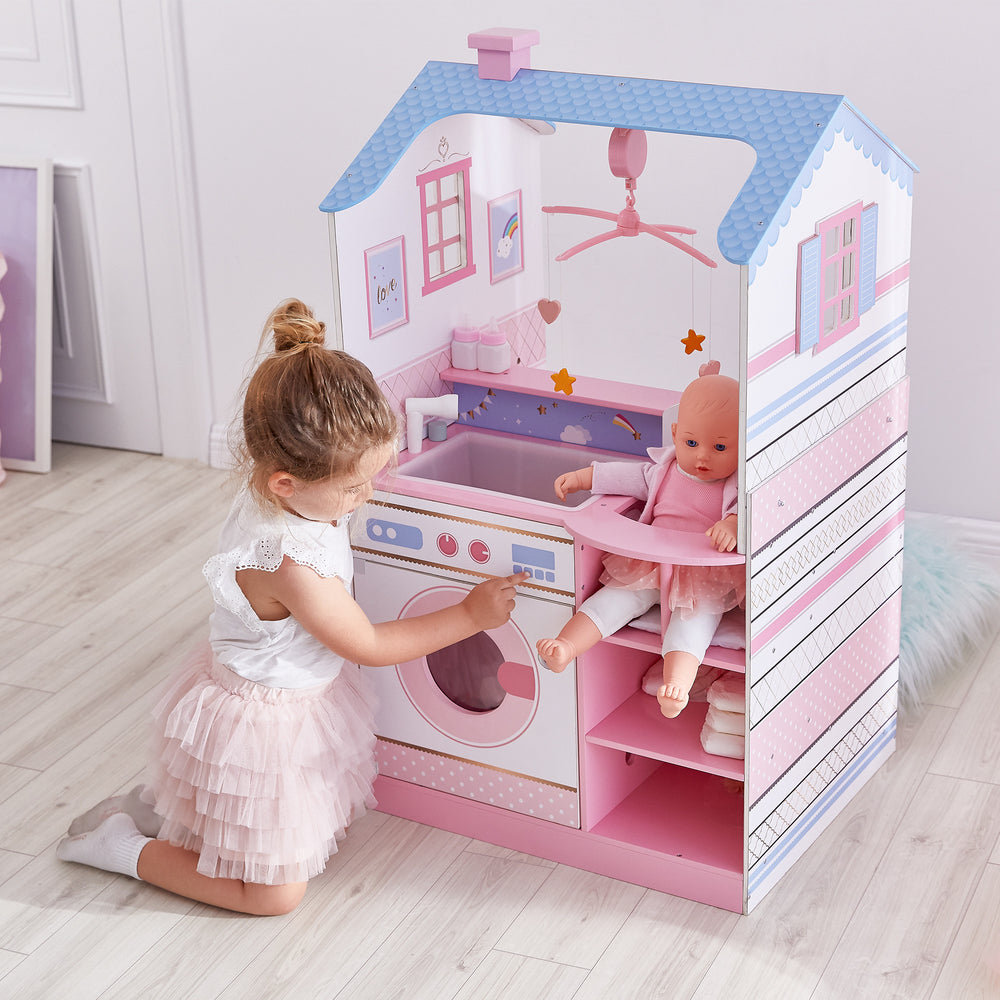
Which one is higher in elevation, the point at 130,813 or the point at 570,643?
the point at 570,643

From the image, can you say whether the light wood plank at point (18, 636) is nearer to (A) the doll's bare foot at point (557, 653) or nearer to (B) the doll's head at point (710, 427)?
(A) the doll's bare foot at point (557, 653)

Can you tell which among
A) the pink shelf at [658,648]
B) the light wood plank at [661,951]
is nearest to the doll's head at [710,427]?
the pink shelf at [658,648]

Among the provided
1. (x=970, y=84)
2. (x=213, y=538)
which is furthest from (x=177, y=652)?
(x=970, y=84)

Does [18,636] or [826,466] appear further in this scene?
[18,636]

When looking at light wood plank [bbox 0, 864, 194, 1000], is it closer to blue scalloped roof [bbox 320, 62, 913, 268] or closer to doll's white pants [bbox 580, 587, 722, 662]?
doll's white pants [bbox 580, 587, 722, 662]

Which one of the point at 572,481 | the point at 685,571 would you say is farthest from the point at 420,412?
the point at 685,571

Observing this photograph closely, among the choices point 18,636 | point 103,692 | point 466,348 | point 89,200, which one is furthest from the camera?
point 89,200

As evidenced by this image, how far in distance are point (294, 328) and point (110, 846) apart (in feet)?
2.56

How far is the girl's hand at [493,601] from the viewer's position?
5.87 ft

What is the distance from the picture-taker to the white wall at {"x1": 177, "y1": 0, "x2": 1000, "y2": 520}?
2449 millimetres

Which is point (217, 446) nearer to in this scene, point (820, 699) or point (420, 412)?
point (420, 412)

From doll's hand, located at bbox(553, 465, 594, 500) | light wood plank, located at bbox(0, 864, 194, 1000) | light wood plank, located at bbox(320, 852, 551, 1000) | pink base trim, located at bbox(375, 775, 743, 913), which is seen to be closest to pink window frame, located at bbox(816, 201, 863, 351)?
doll's hand, located at bbox(553, 465, 594, 500)

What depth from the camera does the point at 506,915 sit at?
Result: 6.04ft

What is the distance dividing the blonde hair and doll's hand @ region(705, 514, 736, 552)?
0.39 metres
